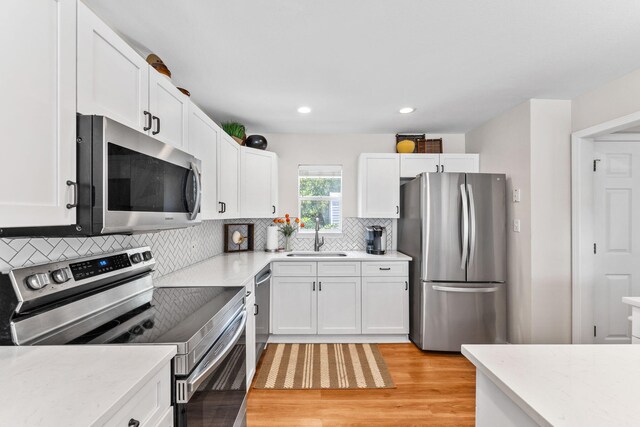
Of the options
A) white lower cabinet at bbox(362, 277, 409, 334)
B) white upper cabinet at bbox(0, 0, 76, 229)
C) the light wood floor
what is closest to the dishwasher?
the light wood floor

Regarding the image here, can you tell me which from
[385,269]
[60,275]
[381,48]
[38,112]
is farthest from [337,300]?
[38,112]

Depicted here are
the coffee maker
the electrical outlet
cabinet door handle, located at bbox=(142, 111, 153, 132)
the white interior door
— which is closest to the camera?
cabinet door handle, located at bbox=(142, 111, 153, 132)

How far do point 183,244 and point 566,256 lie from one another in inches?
133

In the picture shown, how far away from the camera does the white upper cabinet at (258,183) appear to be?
3254mm

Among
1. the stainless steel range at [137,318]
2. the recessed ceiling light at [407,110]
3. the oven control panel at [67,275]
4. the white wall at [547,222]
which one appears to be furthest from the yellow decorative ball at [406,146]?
the oven control panel at [67,275]

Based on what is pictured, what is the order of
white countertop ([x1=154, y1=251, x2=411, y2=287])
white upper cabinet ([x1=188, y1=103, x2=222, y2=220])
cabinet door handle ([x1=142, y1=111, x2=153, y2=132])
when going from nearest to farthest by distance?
1. cabinet door handle ([x1=142, y1=111, x2=153, y2=132])
2. white countertop ([x1=154, y1=251, x2=411, y2=287])
3. white upper cabinet ([x1=188, y1=103, x2=222, y2=220])

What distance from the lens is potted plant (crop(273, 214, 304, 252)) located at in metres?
3.75

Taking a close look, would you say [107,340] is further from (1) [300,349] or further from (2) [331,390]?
(1) [300,349]

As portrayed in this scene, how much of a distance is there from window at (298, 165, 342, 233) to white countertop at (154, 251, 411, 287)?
546 millimetres

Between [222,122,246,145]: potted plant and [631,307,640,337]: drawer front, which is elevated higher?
[222,122,246,145]: potted plant

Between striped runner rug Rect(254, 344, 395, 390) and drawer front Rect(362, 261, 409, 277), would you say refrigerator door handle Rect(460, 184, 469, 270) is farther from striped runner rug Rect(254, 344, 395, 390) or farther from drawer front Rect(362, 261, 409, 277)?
striped runner rug Rect(254, 344, 395, 390)

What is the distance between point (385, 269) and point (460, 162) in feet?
5.15

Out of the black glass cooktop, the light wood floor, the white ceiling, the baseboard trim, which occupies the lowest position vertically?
the light wood floor

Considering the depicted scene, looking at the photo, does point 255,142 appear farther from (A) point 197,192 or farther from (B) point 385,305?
(B) point 385,305
